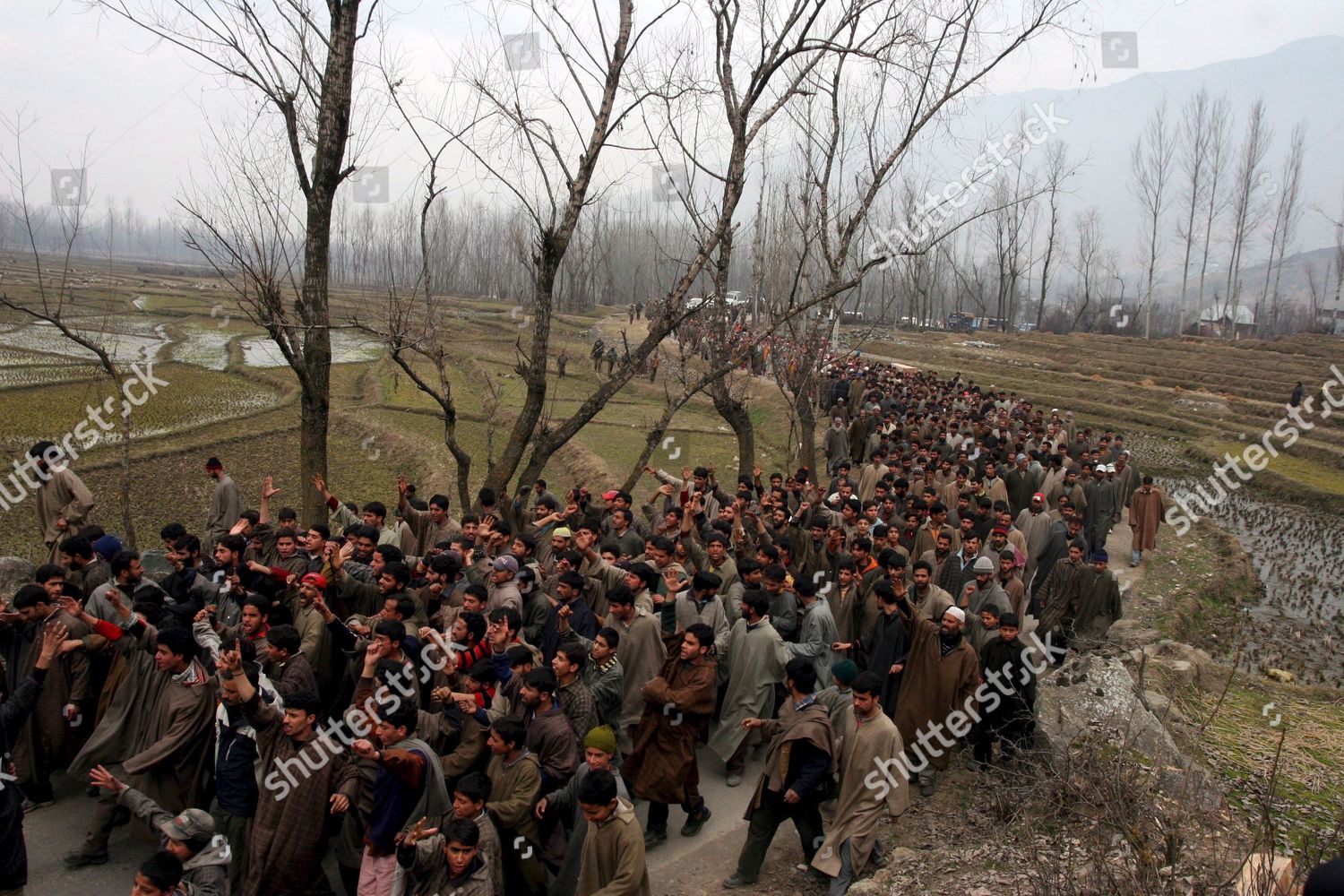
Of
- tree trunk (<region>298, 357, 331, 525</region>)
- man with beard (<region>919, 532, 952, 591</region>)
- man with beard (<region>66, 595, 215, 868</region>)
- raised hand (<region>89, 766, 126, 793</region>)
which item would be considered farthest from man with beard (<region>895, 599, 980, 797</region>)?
tree trunk (<region>298, 357, 331, 525</region>)

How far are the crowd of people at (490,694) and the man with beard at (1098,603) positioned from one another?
0.9 inches

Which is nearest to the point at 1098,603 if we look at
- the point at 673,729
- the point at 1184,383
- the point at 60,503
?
the point at 673,729

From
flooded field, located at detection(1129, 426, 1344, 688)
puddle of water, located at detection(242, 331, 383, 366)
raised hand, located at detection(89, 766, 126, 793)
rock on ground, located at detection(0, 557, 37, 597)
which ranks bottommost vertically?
flooded field, located at detection(1129, 426, 1344, 688)

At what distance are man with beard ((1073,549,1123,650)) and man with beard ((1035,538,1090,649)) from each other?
70 millimetres

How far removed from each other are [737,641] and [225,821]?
10.8 feet

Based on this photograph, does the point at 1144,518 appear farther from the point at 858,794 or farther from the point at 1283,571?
the point at 858,794

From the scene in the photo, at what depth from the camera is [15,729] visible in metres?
4.46

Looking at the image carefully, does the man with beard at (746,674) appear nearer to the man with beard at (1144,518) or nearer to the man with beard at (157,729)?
the man with beard at (157,729)

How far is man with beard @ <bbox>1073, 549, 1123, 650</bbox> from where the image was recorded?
8578mm

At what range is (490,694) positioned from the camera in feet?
16.8

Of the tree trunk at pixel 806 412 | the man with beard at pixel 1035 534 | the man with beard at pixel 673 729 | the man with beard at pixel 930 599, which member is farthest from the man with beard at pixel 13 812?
the tree trunk at pixel 806 412

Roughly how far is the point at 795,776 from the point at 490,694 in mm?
1779

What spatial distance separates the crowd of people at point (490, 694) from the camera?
431 cm

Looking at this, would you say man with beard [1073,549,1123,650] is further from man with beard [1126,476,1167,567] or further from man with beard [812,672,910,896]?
man with beard [1126,476,1167,567]
